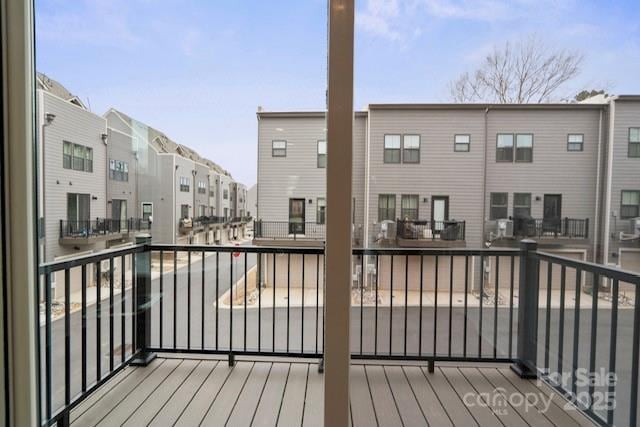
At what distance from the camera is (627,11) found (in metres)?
1.24

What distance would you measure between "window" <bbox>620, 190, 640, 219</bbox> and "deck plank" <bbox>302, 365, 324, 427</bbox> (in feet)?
4.78

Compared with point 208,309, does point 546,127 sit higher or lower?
higher

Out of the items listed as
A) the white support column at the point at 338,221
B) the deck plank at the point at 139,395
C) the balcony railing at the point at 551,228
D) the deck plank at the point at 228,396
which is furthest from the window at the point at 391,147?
the deck plank at the point at 139,395

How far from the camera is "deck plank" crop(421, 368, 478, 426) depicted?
1.51 meters

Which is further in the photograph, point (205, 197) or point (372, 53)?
point (205, 197)

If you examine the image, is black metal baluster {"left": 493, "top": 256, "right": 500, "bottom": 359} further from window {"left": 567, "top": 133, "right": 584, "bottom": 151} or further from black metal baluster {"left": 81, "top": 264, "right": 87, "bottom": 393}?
black metal baluster {"left": 81, "top": 264, "right": 87, "bottom": 393}

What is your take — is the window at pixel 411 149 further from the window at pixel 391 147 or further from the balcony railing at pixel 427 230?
the balcony railing at pixel 427 230

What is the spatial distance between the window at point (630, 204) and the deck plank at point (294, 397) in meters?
1.72

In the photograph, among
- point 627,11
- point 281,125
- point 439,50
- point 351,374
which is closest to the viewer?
point 627,11

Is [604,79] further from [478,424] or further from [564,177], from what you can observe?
[478,424]

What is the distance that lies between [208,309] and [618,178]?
2440 millimetres

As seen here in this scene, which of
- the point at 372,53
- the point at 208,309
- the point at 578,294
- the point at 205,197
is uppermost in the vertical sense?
the point at 372,53

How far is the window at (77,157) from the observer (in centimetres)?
148

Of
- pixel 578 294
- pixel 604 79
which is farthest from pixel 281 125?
pixel 578 294
